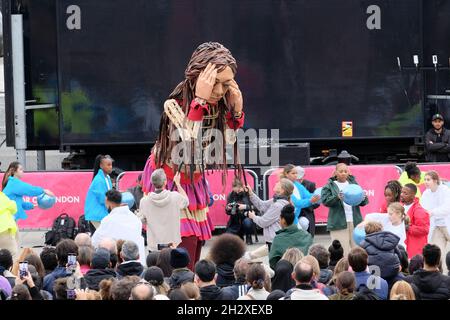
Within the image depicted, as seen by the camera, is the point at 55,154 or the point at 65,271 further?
the point at 55,154

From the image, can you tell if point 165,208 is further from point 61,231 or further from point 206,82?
point 61,231

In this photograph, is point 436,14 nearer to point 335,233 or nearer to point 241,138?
point 241,138

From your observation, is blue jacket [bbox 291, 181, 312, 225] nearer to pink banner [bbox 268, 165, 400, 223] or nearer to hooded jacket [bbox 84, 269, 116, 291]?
pink banner [bbox 268, 165, 400, 223]

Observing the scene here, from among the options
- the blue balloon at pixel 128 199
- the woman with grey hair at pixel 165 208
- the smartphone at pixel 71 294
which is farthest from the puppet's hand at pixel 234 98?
the smartphone at pixel 71 294

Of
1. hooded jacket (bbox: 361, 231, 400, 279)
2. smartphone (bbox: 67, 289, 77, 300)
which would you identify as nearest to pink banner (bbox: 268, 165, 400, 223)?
hooded jacket (bbox: 361, 231, 400, 279)

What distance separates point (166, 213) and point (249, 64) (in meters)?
6.16

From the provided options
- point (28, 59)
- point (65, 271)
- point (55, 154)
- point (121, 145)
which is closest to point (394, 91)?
point (121, 145)

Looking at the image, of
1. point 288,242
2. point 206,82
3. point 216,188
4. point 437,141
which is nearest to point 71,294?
point 288,242

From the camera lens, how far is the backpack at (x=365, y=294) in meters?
8.66

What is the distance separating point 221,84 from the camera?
1190cm

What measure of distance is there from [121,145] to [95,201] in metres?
3.56

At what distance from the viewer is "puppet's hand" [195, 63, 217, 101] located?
11.8 m

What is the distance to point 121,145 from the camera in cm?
1806

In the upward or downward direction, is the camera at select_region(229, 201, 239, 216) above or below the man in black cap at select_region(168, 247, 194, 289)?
below
